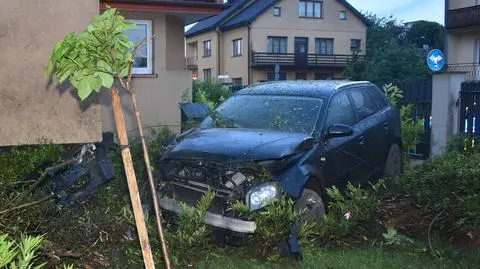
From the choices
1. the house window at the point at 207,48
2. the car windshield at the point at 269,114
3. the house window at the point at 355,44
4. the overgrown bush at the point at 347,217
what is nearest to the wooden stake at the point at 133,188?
the overgrown bush at the point at 347,217

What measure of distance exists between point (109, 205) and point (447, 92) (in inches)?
298

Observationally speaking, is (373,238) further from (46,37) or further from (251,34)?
(251,34)

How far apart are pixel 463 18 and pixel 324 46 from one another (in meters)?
22.5

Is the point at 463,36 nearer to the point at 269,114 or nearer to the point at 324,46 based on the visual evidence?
the point at 324,46

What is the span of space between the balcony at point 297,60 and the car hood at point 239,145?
4082 cm

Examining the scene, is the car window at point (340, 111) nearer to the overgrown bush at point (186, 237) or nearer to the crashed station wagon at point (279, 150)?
the crashed station wagon at point (279, 150)

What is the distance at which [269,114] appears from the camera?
273 inches

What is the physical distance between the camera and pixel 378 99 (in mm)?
8523

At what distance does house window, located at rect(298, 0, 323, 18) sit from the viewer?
162 ft

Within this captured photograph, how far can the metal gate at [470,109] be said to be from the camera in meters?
10.7

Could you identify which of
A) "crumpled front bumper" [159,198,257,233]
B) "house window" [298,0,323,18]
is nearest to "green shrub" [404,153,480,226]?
"crumpled front bumper" [159,198,257,233]

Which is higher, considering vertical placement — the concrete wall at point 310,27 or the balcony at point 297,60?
→ the concrete wall at point 310,27

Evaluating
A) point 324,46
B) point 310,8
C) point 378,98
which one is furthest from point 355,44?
point 378,98

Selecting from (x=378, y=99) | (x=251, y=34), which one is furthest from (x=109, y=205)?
(x=251, y=34)
